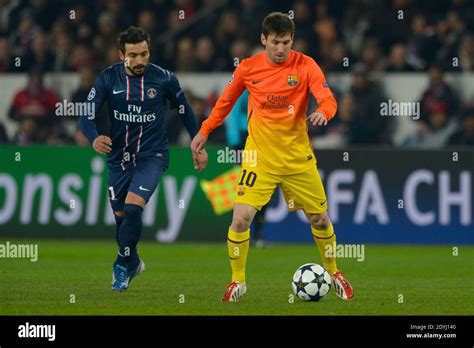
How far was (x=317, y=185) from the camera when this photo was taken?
34.7 feet

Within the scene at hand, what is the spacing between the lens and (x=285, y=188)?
1063cm

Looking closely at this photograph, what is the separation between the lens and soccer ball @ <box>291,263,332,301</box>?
10359 millimetres

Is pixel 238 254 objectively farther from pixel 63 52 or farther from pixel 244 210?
pixel 63 52

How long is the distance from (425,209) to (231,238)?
647cm

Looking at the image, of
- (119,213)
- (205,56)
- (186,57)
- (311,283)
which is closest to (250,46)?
(205,56)

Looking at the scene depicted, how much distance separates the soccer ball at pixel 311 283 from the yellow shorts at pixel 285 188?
50cm

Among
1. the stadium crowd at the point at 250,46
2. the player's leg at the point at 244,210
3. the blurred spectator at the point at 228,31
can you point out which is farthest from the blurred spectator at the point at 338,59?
the player's leg at the point at 244,210

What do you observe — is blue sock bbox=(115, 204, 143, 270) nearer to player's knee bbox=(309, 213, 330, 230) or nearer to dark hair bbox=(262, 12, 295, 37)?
player's knee bbox=(309, 213, 330, 230)

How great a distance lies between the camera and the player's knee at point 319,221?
10.6 meters

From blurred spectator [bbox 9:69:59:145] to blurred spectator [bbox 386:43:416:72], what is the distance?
4880mm

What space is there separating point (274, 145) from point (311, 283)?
3.88 ft

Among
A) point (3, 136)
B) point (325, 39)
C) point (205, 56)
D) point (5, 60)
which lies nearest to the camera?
point (3, 136)

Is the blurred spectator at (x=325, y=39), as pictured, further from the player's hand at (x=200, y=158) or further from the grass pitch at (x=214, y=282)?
the player's hand at (x=200, y=158)

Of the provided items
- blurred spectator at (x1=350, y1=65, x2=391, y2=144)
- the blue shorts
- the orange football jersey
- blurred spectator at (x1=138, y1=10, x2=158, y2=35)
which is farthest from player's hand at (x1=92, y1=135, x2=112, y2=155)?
blurred spectator at (x1=138, y1=10, x2=158, y2=35)
